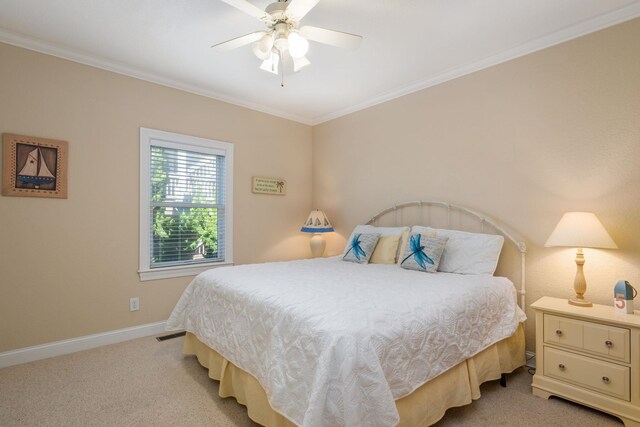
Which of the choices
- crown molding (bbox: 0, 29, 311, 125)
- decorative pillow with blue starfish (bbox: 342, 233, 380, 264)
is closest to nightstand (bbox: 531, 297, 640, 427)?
decorative pillow with blue starfish (bbox: 342, 233, 380, 264)

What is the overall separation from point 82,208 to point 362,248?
254cm

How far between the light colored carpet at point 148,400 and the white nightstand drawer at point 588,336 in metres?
0.38

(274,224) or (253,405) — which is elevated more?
(274,224)

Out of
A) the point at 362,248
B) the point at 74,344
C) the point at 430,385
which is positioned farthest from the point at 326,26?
the point at 74,344

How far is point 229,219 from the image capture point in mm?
3725

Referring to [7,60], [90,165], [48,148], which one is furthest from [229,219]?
[7,60]

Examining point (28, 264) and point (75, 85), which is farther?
point (75, 85)

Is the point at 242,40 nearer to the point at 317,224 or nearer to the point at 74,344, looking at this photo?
the point at 317,224

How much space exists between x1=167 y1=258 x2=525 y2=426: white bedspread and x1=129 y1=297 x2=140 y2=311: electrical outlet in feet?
2.72

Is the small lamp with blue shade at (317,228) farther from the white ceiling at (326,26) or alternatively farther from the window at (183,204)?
the white ceiling at (326,26)

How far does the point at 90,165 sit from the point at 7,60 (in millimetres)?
928

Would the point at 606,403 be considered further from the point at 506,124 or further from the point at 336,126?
the point at 336,126

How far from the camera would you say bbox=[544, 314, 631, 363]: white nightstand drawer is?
1.80 metres

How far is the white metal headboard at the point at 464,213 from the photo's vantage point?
2527mm
